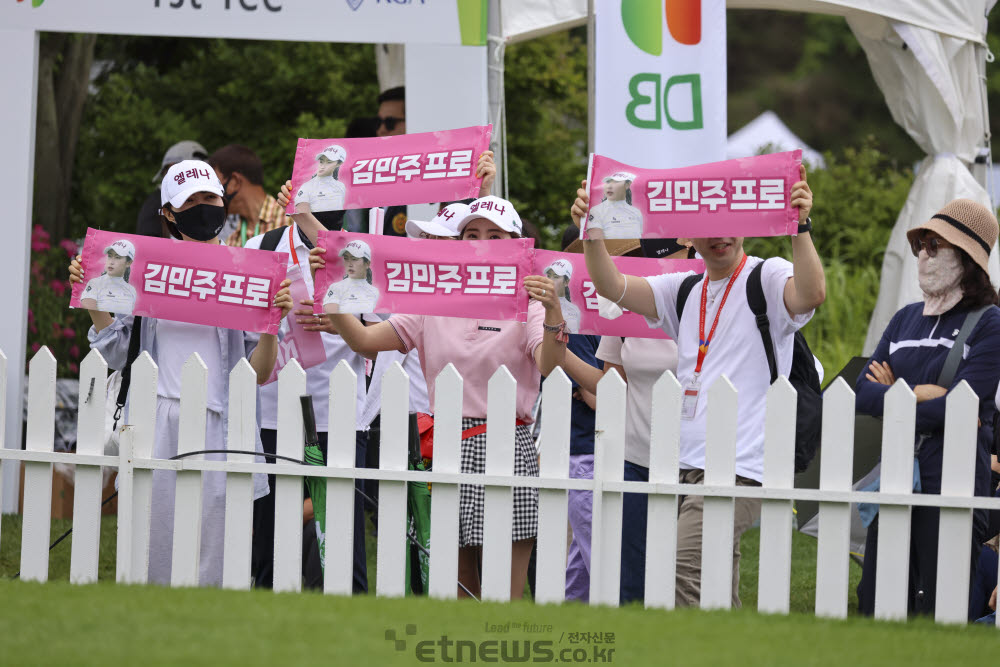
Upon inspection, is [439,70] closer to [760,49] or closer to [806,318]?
[806,318]

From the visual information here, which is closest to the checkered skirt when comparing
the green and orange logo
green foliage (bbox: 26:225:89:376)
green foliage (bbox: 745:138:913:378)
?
the green and orange logo

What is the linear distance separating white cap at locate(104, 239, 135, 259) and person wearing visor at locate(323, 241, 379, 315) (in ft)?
2.59

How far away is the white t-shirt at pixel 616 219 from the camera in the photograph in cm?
490

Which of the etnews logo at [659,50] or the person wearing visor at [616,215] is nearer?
the person wearing visor at [616,215]

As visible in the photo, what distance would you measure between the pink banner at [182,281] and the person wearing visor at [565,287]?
1.04 m

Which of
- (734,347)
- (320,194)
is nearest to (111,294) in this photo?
(320,194)

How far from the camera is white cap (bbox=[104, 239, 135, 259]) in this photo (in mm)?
5254

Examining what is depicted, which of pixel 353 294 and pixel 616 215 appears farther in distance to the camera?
pixel 353 294

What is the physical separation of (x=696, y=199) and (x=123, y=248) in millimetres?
2224

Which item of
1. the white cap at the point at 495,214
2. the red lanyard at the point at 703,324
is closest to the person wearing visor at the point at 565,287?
the white cap at the point at 495,214

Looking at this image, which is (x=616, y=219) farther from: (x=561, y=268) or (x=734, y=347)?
(x=734, y=347)

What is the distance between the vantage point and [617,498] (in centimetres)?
458

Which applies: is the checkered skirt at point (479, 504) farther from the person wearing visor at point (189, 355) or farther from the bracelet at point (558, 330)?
the person wearing visor at point (189, 355)

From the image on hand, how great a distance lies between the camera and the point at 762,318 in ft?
15.5
